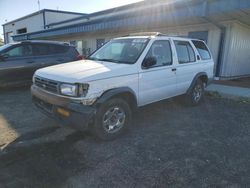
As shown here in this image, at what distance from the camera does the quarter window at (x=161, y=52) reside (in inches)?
193

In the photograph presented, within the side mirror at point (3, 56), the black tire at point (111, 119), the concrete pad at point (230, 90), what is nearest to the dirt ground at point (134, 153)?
the black tire at point (111, 119)

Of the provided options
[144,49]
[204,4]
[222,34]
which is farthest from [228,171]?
[222,34]

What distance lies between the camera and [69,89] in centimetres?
379

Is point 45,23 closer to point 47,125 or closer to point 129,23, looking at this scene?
point 129,23

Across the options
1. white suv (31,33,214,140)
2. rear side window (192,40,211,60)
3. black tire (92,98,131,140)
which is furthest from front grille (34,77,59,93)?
rear side window (192,40,211,60)

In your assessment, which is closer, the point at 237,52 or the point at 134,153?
the point at 134,153

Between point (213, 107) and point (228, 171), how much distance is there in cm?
363

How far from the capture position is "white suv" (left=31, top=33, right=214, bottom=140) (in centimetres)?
376

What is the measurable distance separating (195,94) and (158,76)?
212cm

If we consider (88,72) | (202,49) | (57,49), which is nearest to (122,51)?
(88,72)

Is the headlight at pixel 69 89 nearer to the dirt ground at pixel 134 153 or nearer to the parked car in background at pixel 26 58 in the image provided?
the dirt ground at pixel 134 153

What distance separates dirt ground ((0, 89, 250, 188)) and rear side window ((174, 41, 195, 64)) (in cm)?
152

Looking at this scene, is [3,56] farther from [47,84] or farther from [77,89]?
[77,89]

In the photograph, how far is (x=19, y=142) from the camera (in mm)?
4062
